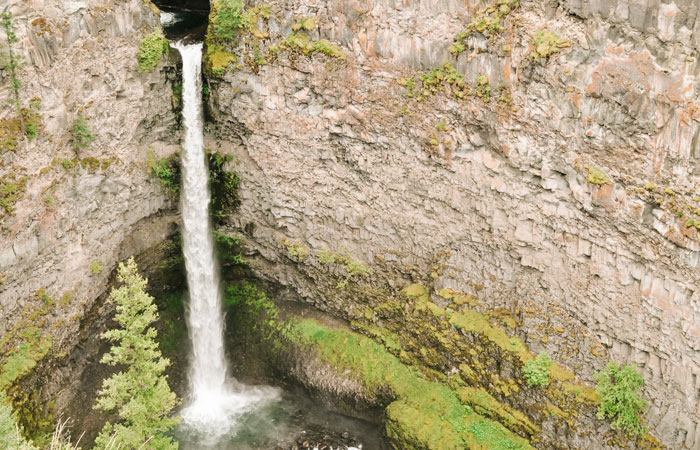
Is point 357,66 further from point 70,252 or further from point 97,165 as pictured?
point 70,252

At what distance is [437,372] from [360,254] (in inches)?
203

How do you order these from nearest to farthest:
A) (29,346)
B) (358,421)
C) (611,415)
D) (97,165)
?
(611,415) → (29,346) → (97,165) → (358,421)

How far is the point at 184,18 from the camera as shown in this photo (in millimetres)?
27656

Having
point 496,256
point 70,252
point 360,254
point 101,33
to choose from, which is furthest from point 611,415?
point 101,33

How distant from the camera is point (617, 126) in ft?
54.3

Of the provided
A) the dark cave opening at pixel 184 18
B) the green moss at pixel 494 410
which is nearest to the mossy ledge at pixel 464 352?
the green moss at pixel 494 410

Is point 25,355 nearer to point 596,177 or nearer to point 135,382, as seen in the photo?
point 135,382

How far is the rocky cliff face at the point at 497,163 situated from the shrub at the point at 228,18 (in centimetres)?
56

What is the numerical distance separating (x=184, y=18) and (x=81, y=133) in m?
9.42

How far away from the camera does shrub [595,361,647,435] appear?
18.0 meters

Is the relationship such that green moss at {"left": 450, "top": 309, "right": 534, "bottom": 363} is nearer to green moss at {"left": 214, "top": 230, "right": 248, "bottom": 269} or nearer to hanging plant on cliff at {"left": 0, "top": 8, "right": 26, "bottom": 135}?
green moss at {"left": 214, "top": 230, "right": 248, "bottom": 269}

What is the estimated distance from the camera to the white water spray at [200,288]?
79.2 feet

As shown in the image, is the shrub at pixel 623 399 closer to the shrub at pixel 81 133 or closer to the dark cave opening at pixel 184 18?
the shrub at pixel 81 133

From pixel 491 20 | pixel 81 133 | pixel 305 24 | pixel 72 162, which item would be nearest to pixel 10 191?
pixel 72 162
